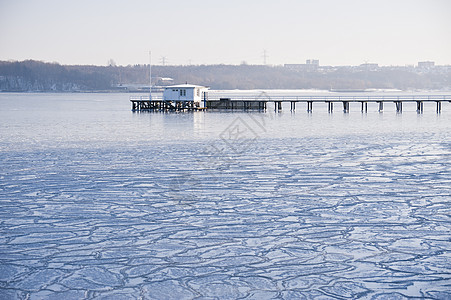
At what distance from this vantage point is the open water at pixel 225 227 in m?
7.64

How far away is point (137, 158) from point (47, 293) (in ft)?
43.2

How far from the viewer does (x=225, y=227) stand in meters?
10.4

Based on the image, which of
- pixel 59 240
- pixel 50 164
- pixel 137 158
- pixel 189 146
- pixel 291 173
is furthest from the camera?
pixel 189 146

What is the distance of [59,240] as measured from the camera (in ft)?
31.4

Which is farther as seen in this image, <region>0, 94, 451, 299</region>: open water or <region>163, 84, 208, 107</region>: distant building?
<region>163, 84, 208, 107</region>: distant building

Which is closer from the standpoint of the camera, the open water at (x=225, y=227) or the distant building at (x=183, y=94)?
the open water at (x=225, y=227)

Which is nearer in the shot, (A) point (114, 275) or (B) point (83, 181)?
(A) point (114, 275)

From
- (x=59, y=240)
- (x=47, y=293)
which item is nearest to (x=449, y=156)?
(x=59, y=240)

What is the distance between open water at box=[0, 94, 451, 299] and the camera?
7.64m

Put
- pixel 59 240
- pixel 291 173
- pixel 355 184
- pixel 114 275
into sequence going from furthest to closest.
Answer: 1. pixel 291 173
2. pixel 355 184
3. pixel 59 240
4. pixel 114 275

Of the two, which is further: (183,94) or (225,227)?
(183,94)

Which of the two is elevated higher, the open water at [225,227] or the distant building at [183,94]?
the distant building at [183,94]

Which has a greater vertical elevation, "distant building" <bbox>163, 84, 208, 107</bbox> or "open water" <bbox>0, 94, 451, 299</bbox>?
"distant building" <bbox>163, 84, 208, 107</bbox>

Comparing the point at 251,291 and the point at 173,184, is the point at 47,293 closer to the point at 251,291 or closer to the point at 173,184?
the point at 251,291
